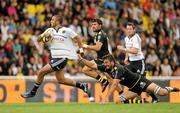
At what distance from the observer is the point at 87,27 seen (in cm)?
2747

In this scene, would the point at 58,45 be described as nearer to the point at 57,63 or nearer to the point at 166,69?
the point at 57,63

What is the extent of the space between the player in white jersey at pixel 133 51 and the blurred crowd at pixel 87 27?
19.0 ft

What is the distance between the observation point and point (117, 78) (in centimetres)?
1834

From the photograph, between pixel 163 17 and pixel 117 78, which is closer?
pixel 117 78

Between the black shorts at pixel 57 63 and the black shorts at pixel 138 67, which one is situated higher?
the black shorts at pixel 57 63

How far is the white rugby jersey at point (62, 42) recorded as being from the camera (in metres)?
18.8

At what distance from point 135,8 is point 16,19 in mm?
5618

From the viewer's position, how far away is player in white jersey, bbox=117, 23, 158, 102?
1930 cm

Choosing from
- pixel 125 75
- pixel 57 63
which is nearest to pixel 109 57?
pixel 125 75

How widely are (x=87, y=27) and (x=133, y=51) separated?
8.39 meters

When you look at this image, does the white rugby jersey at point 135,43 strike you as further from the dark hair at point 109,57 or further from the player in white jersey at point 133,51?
the dark hair at point 109,57

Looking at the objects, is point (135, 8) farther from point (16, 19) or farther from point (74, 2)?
point (16, 19)

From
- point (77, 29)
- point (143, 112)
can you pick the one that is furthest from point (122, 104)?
point (77, 29)

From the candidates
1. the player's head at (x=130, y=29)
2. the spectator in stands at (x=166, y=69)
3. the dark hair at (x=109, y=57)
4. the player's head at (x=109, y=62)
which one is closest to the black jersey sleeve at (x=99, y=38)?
the dark hair at (x=109, y=57)
